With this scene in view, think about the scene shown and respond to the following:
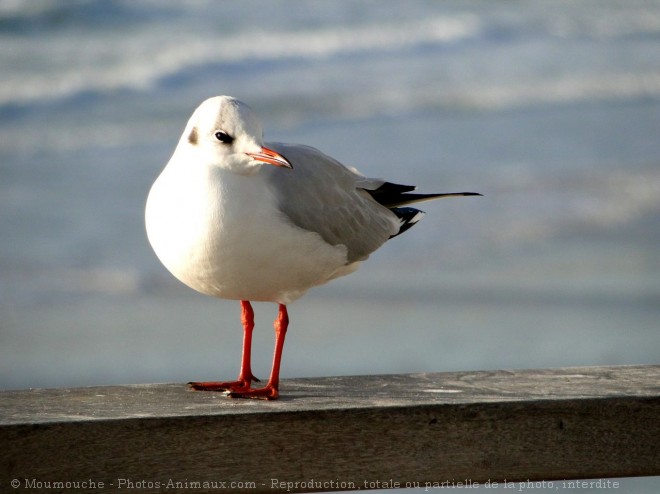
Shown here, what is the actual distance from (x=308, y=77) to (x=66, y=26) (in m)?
3.03

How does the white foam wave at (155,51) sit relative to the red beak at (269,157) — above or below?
above

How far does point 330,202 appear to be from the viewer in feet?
10.0

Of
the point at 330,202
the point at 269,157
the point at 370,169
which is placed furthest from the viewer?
the point at 370,169

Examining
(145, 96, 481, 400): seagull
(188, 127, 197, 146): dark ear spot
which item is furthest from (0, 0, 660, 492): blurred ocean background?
(188, 127, 197, 146): dark ear spot

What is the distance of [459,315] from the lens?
5.98 metres

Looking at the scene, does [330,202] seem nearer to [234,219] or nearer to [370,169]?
[234,219]

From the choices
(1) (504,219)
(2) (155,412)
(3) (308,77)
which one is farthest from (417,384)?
(3) (308,77)

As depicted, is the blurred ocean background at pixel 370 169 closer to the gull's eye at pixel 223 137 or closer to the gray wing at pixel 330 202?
the gray wing at pixel 330 202

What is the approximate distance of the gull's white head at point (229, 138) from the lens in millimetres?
2551

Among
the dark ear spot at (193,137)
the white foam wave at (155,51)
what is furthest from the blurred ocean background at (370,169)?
the dark ear spot at (193,137)

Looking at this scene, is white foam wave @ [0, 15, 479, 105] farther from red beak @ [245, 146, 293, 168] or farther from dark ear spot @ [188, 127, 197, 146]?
red beak @ [245, 146, 293, 168]

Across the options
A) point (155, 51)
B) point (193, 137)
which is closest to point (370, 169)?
point (155, 51)

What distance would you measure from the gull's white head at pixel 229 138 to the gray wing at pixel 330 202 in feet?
0.55

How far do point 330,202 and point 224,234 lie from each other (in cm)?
56
